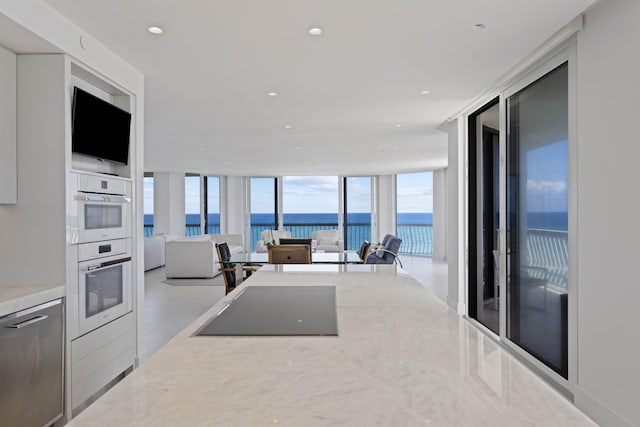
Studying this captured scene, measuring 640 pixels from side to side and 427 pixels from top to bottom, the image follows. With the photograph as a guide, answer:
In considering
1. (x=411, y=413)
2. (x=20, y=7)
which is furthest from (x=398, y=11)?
(x=411, y=413)

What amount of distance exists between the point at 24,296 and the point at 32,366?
370 mm

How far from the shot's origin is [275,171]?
10867 mm

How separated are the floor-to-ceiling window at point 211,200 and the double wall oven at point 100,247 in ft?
29.5

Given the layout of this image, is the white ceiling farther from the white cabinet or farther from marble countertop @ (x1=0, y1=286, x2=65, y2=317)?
marble countertop @ (x1=0, y1=286, x2=65, y2=317)

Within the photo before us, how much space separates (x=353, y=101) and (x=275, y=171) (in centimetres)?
708

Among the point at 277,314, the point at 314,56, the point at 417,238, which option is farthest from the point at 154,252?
the point at 277,314

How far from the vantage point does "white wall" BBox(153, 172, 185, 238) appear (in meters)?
10.4

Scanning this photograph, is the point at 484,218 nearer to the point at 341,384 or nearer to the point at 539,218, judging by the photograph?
the point at 539,218

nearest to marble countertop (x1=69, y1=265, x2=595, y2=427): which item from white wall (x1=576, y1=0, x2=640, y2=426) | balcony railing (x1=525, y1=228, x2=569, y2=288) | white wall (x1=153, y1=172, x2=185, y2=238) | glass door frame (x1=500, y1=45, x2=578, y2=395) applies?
white wall (x1=576, y1=0, x2=640, y2=426)

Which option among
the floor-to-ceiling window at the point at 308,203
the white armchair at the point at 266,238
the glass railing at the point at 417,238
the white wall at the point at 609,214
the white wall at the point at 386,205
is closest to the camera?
the white wall at the point at 609,214

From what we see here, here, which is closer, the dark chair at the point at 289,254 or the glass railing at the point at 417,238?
the dark chair at the point at 289,254

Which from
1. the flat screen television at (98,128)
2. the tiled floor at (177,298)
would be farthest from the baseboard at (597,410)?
the flat screen television at (98,128)

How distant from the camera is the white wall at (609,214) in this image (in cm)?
195

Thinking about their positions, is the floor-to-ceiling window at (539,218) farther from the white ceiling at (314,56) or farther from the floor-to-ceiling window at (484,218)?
the floor-to-ceiling window at (484,218)
